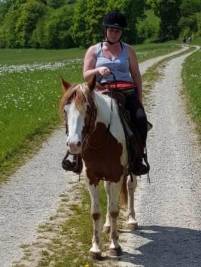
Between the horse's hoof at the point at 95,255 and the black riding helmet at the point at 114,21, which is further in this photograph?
the black riding helmet at the point at 114,21

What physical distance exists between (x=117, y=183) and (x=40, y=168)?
4879mm

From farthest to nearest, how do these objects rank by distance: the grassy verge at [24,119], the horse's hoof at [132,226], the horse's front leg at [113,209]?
the grassy verge at [24,119], the horse's hoof at [132,226], the horse's front leg at [113,209]

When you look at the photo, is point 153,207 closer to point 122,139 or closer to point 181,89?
point 122,139

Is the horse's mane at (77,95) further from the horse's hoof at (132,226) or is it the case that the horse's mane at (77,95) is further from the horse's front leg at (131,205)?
the horse's hoof at (132,226)

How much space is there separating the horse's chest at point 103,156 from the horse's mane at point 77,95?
61cm

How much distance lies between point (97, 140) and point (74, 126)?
29.7 inches

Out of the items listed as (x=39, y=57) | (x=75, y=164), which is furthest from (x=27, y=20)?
(x=75, y=164)

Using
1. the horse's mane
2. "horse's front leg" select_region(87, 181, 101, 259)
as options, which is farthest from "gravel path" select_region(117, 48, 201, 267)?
the horse's mane

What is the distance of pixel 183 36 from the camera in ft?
356

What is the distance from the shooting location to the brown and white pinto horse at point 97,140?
6.15 metres

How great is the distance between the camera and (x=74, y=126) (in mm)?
6102

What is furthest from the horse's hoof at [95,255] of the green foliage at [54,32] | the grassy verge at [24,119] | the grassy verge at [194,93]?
the green foliage at [54,32]

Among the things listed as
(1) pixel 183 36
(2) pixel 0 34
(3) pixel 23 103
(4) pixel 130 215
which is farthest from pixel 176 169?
(2) pixel 0 34

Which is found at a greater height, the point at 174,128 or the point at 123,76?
the point at 123,76
